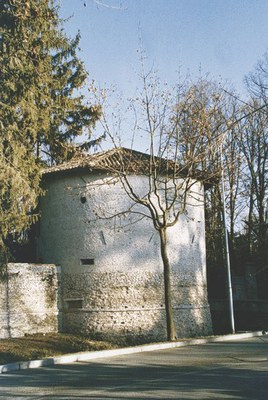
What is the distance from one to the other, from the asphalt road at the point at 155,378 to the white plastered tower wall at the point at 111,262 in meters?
7.51

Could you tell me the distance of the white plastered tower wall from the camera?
2178cm

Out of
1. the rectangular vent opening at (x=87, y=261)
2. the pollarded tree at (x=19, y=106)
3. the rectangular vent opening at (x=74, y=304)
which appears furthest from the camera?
the rectangular vent opening at (x=87, y=261)

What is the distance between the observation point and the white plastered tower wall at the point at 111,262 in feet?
71.5

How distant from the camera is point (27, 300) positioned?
20547 mm

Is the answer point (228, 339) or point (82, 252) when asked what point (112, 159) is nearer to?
point (82, 252)

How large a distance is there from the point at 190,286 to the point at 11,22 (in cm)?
1322

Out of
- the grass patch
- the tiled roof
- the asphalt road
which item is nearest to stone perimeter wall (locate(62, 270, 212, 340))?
the grass patch

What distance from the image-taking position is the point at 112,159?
21828mm

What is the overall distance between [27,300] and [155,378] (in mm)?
11867

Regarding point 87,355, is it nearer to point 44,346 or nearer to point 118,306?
point 44,346

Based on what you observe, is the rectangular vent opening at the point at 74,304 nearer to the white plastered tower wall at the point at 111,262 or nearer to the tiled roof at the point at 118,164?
the white plastered tower wall at the point at 111,262

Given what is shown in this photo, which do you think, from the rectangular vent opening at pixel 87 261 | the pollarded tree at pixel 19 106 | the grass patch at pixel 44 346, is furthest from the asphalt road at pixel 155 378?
the rectangular vent opening at pixel 87 261

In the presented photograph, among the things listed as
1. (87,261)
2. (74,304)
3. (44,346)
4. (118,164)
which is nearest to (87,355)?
(44,346)

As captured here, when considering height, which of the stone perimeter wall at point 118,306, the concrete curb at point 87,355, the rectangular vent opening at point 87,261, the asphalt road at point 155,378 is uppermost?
the rectangular vent opening at point 87,261
